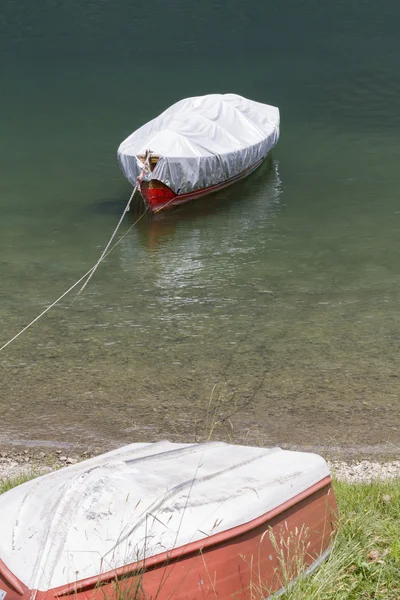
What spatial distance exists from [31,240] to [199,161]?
4438 millimetres

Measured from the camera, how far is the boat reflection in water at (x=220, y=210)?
59.1 feet

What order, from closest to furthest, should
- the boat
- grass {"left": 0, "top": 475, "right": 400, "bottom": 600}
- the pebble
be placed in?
grass {"left": 0, "top": 475, "right": 400, "bottom": 600} → the pebble → the boat

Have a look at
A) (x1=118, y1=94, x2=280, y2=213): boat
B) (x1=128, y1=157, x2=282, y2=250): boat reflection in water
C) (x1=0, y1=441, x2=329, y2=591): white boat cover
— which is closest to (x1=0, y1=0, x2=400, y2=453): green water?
(x1=128, y1=157, x2=282, y2=250): boat reflection in water

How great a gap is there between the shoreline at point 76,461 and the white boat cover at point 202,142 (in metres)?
10.7

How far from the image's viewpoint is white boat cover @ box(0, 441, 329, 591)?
4.16m

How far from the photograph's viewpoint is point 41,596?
13.0 feet

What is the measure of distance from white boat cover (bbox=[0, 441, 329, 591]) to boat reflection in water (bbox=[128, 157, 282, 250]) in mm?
12076

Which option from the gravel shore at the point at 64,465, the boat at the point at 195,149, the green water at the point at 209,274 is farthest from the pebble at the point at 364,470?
the boat at the point at 195,149

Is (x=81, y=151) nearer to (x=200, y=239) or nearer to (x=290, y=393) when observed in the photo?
(x=200, y=239)

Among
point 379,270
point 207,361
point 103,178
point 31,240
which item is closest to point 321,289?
point 379,270

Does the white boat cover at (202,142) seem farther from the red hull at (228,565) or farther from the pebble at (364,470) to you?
the red hull at (228,565)

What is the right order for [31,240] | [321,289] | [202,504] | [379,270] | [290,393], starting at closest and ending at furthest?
[202,504] → [290,393] → [321,289] → [379,270] → [31,240]

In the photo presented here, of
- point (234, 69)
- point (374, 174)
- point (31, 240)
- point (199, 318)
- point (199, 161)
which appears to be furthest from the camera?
point (234, 69)

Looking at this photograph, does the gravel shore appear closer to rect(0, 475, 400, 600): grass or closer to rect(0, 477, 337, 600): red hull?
rect(0, 475, 400, 600): grass
